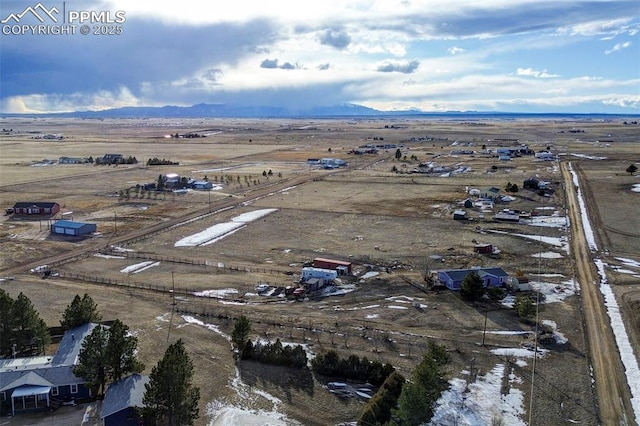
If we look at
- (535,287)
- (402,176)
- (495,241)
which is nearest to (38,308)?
(535,287)

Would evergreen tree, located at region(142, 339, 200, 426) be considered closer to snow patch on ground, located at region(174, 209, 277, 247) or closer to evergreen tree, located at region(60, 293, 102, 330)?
evergreen tree, located at region(60, 293, 102, 330)

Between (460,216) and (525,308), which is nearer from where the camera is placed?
(525,308)

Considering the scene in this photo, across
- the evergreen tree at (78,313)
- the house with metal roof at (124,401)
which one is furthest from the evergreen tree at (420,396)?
the evergreen tree at (78,313)

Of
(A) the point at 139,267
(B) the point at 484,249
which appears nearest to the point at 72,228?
(A) the point at 139,267

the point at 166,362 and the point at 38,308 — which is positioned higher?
the point at 166,362

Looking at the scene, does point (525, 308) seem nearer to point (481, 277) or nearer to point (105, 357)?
point (481, 277)

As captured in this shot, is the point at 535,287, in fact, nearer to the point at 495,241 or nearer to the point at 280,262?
the point at 495,241
